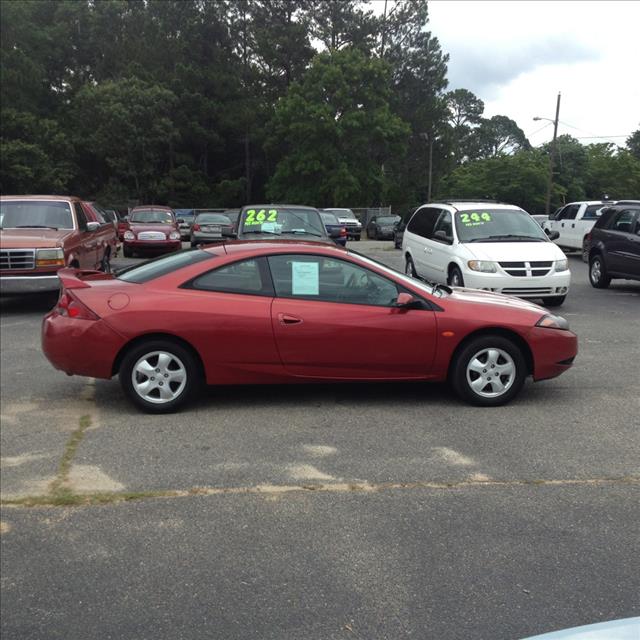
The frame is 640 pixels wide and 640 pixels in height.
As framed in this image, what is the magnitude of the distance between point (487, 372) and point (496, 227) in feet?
20.8

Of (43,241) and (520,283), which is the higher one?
(43,241)

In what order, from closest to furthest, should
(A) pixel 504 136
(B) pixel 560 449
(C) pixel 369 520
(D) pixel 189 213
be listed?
1. (C) pixel 369 520
2. (B) pixel 560 449
3. (D) pixel 189 213
4. (A) pixel 504 136

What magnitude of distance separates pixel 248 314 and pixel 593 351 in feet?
15.7

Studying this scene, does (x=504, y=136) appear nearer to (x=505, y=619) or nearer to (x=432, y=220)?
(x=432, y=220)

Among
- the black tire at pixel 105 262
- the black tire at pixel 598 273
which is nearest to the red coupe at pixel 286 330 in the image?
the black tire at pixel 105 262

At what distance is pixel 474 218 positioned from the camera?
1223 cm

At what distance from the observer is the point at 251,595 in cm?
334

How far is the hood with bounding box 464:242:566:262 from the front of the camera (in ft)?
36.6

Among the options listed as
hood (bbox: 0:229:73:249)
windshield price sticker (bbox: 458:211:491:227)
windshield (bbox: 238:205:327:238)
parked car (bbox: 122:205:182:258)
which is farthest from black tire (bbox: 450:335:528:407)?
parked car (bbox: 122:205:182:258)

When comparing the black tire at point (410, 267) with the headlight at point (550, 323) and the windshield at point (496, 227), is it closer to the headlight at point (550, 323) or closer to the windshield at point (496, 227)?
the windshield at point (496, 227)

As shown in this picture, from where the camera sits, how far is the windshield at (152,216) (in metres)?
23.5

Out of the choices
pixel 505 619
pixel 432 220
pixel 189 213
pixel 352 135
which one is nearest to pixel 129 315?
pixel 505 619

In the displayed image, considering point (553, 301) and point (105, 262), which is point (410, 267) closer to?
point (553, 301)

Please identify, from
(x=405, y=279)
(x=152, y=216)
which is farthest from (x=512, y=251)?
(x=152, y=216)
